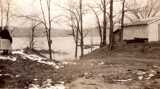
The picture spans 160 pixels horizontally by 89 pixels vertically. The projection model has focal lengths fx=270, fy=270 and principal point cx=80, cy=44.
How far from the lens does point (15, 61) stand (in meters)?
18.3

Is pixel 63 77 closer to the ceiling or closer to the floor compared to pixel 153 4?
closer to the floor

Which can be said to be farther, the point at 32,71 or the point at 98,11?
the point at 98,11

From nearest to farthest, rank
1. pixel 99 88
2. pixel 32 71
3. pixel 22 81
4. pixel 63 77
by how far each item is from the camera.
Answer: pixel 99 88, pixel 22 81, pixel 63 77, pixel 32 71

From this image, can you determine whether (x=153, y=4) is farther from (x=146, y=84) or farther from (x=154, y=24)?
(x=146, y=84)

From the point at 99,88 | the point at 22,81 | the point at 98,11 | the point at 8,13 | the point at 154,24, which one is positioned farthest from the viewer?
the point at 8,13

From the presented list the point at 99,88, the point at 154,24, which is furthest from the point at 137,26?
the point at 99,88

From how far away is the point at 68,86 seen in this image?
38.8ft

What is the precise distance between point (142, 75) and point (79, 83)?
3.31m

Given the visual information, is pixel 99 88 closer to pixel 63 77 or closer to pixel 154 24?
pixel 63 77

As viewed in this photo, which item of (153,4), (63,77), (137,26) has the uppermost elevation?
(153,4)

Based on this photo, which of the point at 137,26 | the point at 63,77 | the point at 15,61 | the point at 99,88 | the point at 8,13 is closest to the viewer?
the point at 99,88

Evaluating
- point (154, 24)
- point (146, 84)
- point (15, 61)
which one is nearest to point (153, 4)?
point (154, 24)

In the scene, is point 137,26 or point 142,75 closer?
point 142,75

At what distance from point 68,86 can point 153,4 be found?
165 feet
